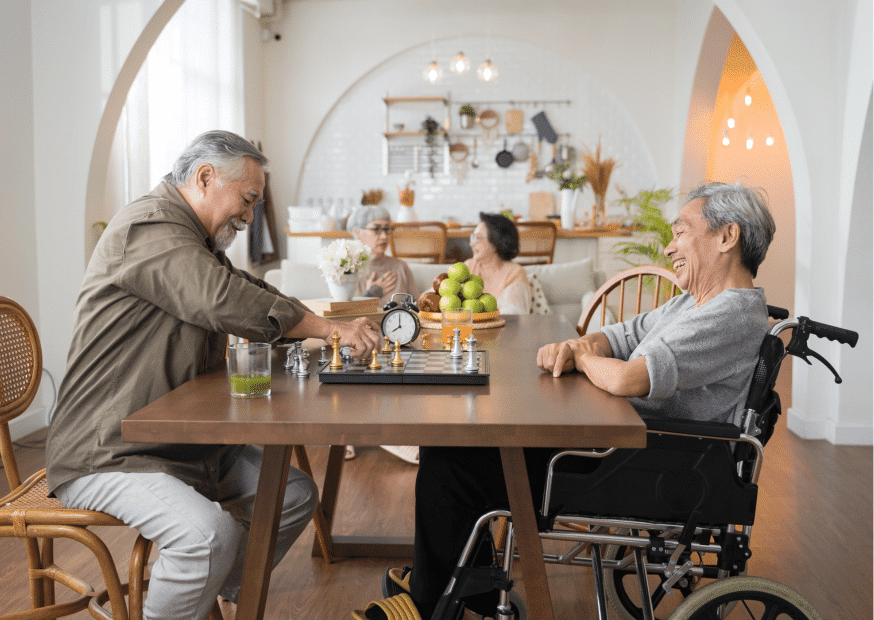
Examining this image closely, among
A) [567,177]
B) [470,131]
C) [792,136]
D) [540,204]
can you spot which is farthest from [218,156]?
[470,131]

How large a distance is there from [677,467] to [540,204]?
673cm

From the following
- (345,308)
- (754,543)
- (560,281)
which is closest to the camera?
(345,308)

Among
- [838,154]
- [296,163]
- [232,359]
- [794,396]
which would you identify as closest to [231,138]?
[232,359]

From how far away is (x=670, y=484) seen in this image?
155cm

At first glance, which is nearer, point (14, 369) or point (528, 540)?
point (528, 540)

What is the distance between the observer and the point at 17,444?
3.75 m

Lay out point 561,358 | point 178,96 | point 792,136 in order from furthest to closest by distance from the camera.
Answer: point 178,96 → point 792,136 → point 561,358

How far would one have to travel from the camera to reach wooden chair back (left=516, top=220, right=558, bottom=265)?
5926 millimetres

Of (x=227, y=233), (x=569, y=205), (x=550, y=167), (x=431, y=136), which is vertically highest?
(x=431, y=136)

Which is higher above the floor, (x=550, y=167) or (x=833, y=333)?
(x=550, y=167)

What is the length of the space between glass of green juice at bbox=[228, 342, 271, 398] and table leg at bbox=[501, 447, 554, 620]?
486 mm

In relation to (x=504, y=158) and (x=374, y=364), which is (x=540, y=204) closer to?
(x=504, y=158)

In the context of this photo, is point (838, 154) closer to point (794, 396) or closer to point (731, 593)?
point (794, 396)

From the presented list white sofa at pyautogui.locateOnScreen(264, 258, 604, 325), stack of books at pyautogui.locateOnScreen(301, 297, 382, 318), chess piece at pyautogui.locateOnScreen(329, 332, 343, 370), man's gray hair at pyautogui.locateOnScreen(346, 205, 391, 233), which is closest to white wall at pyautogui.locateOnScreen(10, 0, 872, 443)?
white sofa at pyautogui.locateOnScreen(264, 258, 604, 325)
